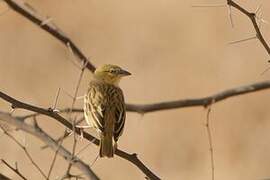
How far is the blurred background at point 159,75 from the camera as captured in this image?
12.6 m

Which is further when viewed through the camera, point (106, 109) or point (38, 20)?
point (106, 109)

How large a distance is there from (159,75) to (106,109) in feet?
29.7

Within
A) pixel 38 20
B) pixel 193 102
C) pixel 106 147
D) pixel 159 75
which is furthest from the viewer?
pixel 159 75

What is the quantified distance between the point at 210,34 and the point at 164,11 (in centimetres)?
148

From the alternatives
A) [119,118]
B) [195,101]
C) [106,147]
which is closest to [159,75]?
[119,118]

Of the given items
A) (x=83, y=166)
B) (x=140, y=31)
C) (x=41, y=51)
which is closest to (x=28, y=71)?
(x=41, y=51)

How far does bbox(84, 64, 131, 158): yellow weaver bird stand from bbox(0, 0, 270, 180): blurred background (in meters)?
4.73

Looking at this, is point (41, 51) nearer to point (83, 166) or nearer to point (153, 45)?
point (153, 45)

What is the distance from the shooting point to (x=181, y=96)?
1425 cm

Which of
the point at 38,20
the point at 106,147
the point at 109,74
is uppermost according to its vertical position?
the point at 109,74

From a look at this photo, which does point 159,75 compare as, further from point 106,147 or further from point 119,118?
point 106,147

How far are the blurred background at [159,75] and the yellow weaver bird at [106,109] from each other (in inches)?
186

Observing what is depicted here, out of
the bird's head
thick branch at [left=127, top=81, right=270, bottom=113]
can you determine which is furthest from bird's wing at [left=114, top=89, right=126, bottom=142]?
thick branch at [left=127, top=81, right=270, bottom=113]

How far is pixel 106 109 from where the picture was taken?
595cm
